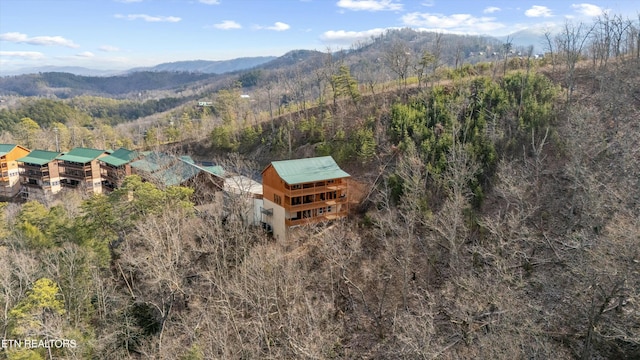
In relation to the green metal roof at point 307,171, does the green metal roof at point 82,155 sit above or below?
below

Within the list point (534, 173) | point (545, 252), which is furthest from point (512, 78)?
point (545, 252)

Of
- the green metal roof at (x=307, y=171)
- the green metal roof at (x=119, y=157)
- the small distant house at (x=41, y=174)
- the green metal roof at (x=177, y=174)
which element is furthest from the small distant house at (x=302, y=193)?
the small distant house at (x=41, y=174)

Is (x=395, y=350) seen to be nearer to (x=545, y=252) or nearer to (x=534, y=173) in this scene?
(x=545, y=252)

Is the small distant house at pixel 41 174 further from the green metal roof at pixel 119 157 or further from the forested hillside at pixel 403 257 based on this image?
the forested hillside at pixel 403 257

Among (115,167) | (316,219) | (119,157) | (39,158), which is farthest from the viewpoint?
(39,158)

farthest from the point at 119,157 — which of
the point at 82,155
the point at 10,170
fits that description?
the point at 10,170

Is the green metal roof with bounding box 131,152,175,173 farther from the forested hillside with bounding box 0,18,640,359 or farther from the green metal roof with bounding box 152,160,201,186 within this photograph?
the forested hillside with bounding box 0,18,640,359

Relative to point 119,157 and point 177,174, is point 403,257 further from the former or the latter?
point 119,157
